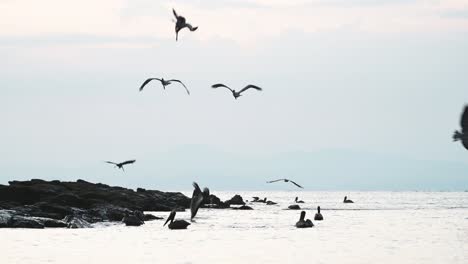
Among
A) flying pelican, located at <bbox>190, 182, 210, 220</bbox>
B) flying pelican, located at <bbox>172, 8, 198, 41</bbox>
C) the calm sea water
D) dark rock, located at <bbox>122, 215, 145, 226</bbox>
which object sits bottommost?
the calm sea water

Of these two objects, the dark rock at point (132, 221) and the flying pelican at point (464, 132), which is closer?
the flying pelican at point (464, 132)

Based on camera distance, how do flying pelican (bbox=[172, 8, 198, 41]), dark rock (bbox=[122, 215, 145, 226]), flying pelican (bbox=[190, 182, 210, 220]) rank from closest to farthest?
1. flying pelican (bbox=[172, 8, 198, 41])
2. flying pelican (bbox=[190, 182, 210, 220])
3. dark rock (bbox=[122, 215, 145, 226])

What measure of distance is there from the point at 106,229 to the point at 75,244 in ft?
35.1

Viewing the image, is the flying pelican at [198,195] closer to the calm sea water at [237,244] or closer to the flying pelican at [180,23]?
the calm sea water at [237,244]

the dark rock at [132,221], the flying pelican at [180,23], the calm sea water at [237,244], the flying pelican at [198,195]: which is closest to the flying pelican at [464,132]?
the calm sea water at [237,244]

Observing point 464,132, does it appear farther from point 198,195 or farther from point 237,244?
point 198,195

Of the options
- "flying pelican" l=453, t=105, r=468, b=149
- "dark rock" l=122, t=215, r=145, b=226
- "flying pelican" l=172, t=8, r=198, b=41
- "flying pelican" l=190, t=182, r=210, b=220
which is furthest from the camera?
"dark rock" l=122, t=215, r=145, b=226

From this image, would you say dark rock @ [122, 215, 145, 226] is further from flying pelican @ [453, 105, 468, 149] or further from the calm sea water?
flying pelican @ [453, 105, 468, 149]

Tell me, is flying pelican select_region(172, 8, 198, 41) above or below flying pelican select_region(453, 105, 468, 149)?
above

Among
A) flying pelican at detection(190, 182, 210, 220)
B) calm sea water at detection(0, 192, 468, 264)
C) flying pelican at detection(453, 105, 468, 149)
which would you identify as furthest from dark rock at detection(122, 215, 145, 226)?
flying pelican at detection(453, 105, 468, 149)

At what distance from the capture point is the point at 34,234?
44250 millimetres

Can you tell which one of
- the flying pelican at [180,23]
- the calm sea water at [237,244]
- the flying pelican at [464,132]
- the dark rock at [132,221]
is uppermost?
the flying pelican at [180,23]

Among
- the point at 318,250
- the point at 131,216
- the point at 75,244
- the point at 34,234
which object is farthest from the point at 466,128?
the point at 131,216

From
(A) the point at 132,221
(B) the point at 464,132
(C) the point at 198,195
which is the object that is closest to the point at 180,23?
(B) the point at 464,132
